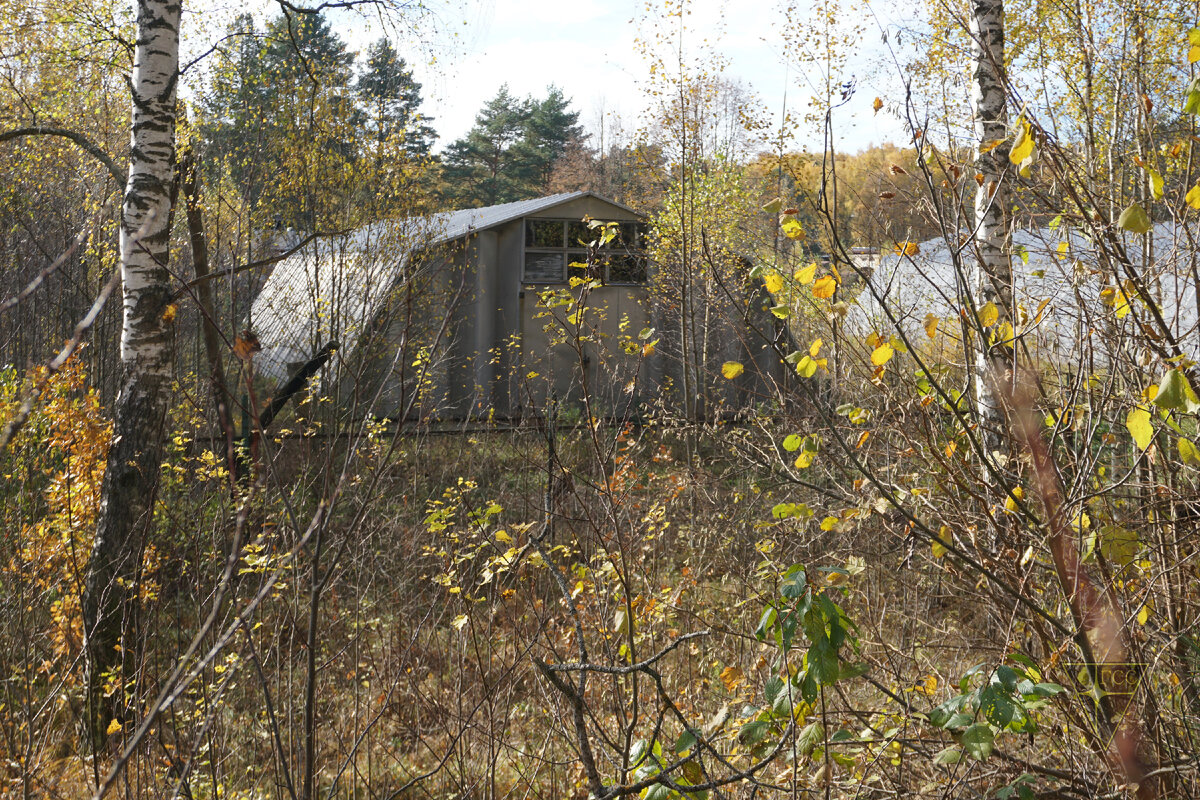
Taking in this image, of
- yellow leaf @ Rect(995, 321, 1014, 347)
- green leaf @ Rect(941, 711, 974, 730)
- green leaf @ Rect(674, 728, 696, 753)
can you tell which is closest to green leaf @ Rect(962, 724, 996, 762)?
green leaf @ Rect(941, 711, 974, 730)

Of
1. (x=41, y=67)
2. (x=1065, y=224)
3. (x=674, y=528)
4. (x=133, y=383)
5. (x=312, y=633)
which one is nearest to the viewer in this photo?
(x=312, y=633)

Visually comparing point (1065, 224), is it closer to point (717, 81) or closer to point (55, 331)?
point (55, 331)

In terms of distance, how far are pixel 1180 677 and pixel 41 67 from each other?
13528 mm

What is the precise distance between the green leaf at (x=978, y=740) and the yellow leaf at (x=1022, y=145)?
1.32 meters

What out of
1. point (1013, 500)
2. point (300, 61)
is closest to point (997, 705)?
point (1013, 500)

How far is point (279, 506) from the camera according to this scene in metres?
8.46

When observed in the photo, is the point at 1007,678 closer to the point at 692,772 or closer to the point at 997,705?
the point at 997,705

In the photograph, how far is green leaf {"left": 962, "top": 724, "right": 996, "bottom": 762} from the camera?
1917 mm

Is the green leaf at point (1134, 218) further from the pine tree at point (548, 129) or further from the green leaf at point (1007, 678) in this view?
the pine tree at point (548, 129)

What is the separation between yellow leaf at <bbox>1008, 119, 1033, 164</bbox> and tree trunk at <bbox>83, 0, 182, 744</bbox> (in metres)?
4.93

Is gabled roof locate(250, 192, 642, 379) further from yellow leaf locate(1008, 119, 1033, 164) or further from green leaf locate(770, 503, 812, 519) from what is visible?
yellow leaf locate(1008, 119, 1033, 164)

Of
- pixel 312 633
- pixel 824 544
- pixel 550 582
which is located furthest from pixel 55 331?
pixel 312 633

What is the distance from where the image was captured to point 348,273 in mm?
11539

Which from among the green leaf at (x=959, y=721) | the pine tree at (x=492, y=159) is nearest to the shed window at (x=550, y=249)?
the green leaf at (x=959, y=721)
